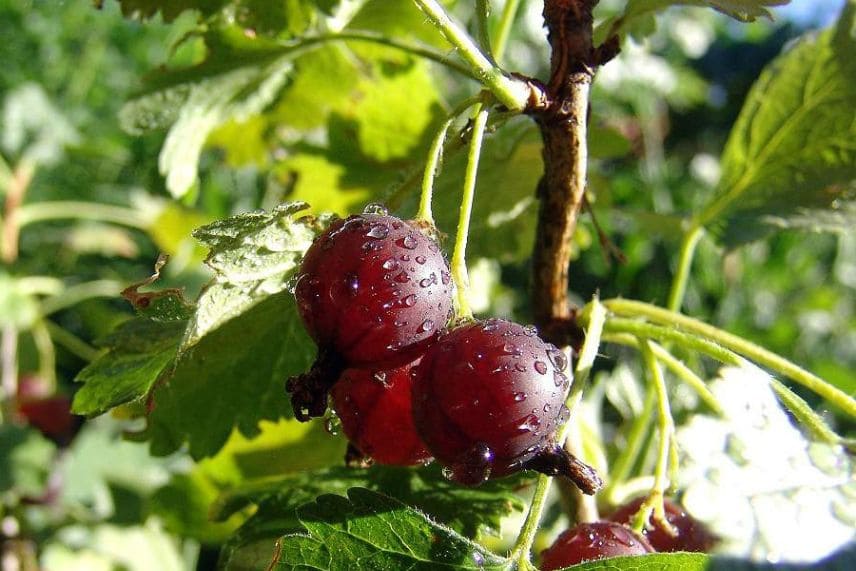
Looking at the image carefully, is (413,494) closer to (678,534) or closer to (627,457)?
(678,534)

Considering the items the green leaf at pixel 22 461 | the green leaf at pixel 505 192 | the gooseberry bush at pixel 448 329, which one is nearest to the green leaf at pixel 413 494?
the gooseberry bush at pixel 448 329

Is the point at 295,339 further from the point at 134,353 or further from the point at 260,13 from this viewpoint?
the point at 260,13

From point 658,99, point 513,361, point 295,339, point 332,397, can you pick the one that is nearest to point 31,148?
point 295,339

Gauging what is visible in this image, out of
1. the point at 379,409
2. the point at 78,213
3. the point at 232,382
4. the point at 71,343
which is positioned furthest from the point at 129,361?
the point at 78,213

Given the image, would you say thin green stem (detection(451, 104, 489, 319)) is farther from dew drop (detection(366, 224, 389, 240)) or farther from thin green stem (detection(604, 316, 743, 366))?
thin green stem (detection(604, 316, 743, 366))

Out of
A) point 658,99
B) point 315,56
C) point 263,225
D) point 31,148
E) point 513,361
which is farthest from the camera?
point 658,99

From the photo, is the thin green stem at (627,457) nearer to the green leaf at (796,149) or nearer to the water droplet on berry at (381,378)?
the green leaf at (796,149)

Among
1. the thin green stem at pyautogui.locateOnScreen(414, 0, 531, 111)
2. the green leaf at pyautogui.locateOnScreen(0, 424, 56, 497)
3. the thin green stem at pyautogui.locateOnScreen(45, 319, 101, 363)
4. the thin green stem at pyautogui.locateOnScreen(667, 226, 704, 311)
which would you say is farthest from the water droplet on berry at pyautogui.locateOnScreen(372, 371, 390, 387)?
the thin green stem at pyautogui.locateOnScreen(45, 319, 101, 363)
